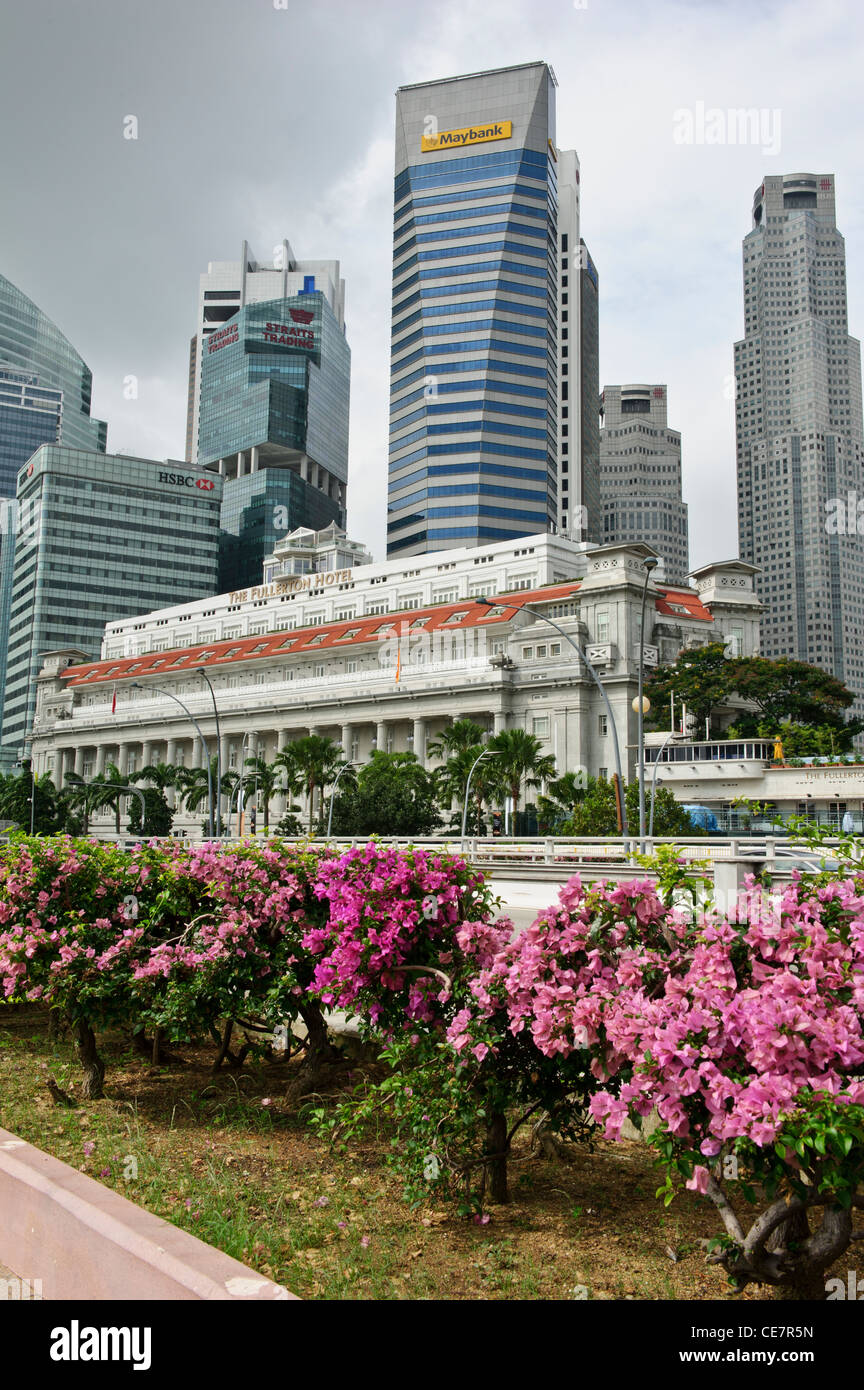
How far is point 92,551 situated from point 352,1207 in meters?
150

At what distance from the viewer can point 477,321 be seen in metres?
137

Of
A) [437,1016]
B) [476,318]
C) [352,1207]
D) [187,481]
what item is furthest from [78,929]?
[187,481]

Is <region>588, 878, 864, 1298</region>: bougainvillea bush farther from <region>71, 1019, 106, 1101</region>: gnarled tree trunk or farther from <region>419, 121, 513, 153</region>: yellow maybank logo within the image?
<region>419, 121, 513, 153</region>: yellow maybank logo

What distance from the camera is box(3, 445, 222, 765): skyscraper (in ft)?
476

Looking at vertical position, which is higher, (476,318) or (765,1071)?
(476,318)

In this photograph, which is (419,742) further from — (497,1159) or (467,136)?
(467,136)

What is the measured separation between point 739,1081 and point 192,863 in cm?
722

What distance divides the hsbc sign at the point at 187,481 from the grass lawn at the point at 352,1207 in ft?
500

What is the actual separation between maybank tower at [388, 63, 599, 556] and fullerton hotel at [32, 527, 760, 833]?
1728 cm

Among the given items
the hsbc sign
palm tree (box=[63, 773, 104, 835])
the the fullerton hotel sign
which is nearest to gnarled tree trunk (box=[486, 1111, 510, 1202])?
palm tree (box=[63, 773, 104, 835])

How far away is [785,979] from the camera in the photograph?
531 centimetres

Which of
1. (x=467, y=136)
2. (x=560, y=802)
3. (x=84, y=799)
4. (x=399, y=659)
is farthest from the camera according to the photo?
(x=467, y=136)

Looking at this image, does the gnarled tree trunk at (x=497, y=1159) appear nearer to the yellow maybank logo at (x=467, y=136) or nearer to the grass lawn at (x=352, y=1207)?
the grass lawn at (x=352, y=1207)
